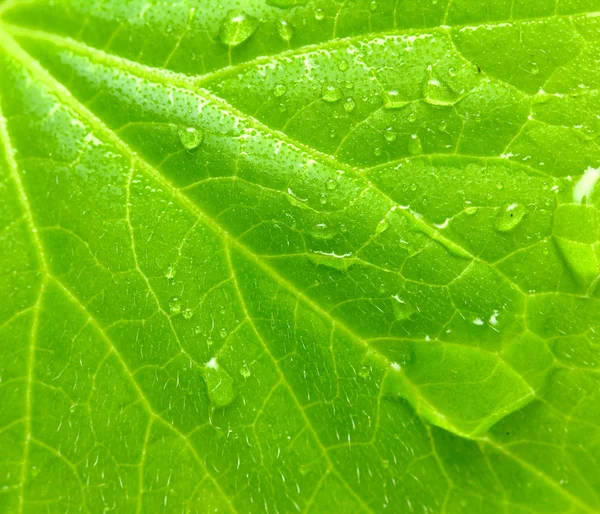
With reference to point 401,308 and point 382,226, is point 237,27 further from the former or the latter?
point 401,308

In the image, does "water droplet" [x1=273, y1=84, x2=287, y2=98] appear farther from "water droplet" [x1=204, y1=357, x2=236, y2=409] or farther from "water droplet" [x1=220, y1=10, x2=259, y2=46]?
"water droplet" [x1=204, y1=357, x2=236, y2=409]

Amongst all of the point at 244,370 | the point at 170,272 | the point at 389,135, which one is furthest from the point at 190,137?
the point at 244,370

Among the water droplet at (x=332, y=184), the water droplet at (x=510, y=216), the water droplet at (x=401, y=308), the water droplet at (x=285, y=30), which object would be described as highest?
the water droplet at (x=285, y=30)

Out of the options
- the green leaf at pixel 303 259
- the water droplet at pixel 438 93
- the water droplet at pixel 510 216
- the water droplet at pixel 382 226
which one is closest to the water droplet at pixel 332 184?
the green leaf at pixel 303 259

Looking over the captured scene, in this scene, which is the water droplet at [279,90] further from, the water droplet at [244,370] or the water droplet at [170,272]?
the water droplet at [244,370]

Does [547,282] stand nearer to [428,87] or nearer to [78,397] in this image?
[428,87]

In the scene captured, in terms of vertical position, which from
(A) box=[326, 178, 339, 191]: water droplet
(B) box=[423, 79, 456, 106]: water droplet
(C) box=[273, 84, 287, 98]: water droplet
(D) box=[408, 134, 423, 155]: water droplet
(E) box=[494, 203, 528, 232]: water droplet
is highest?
(C) box=[273, 84, 287, 98]: water droplet

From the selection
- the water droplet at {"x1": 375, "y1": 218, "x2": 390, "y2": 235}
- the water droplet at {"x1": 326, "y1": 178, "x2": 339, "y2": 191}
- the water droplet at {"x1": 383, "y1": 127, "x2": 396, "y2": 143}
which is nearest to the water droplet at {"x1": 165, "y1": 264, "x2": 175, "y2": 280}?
the water droplet at {"x1": 326, "y1": 178, "x2": 339, "y2": 191}
